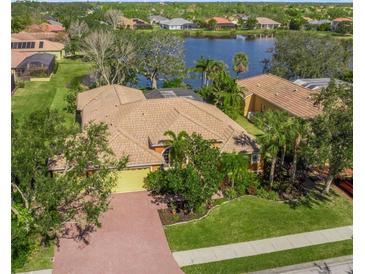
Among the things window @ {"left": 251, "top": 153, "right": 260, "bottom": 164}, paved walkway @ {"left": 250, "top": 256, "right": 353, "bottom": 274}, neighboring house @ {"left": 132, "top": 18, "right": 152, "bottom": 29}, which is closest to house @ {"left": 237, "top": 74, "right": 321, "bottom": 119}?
window @ {"left": 251, "top": 153, "right": 260, "bottom": 164}

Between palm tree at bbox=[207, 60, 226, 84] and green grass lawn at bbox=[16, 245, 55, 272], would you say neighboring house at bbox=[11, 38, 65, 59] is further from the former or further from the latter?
green grass lawn at bbox=[16, 245, 55, 272]

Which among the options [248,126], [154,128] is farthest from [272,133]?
[248,126]

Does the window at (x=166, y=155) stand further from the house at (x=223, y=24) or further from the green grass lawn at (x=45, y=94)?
the house at (x=223, y=24)

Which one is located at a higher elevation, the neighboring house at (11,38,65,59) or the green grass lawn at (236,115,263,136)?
the neighboring house at (11,38,65,59)

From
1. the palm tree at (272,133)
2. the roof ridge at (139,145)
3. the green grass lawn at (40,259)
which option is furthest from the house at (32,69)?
the green grass lawn at (40,259)

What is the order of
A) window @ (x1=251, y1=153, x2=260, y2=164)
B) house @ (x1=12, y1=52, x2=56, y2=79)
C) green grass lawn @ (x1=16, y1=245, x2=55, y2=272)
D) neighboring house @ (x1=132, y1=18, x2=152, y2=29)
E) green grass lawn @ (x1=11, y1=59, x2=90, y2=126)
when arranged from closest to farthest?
green grass lawn @ (x1=16, y1=245, x2=55, y2=272)
window @ (x1=251, y1=153, x2=260, y2=164)
green grass lawn @ (x1=11, y1=59, x2=90, y2=126)
house @ (x1=12, y1=52, x2=56, y2=79)
neighboring house @ (x1=132, y1=18, x2=152, y2=29)
